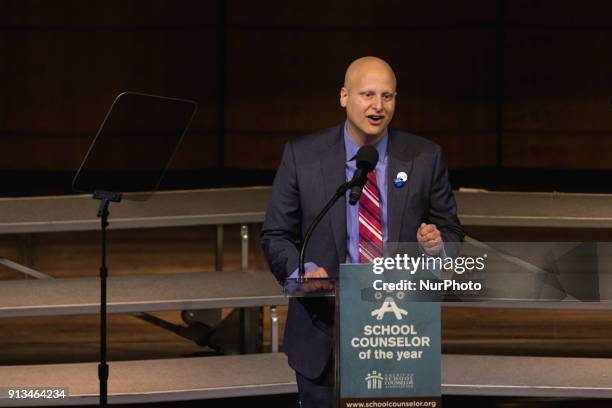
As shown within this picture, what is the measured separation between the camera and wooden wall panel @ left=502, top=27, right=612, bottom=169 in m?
9.26

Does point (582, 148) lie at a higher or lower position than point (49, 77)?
lower

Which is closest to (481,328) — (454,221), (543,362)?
(543,362)

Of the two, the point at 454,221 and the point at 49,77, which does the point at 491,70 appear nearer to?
the point at 49,77

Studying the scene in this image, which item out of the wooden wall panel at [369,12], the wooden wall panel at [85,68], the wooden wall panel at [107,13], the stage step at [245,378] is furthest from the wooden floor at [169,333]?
the wooden wall panel at [369,12]

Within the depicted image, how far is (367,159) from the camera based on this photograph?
212 centimetres

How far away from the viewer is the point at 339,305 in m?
2.00

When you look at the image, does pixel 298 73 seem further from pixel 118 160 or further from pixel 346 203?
pixel 346 203

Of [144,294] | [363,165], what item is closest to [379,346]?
[363,165]

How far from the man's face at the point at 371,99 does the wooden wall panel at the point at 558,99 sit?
23.6 ft

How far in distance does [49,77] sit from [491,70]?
3.54 metres

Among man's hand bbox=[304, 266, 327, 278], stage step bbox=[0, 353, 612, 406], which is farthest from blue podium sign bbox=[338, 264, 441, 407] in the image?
stage step bbox=[0, 353, 612, 406]

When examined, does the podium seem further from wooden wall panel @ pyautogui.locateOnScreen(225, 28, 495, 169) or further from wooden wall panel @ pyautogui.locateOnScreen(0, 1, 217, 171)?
wooden wall panel @ pyautogui.locateOnScreen(0, 1, 217, 171)

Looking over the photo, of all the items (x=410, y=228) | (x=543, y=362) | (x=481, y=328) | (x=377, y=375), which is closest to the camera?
(x=377, y=375)

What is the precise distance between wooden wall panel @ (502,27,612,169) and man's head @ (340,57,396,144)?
7.20m
